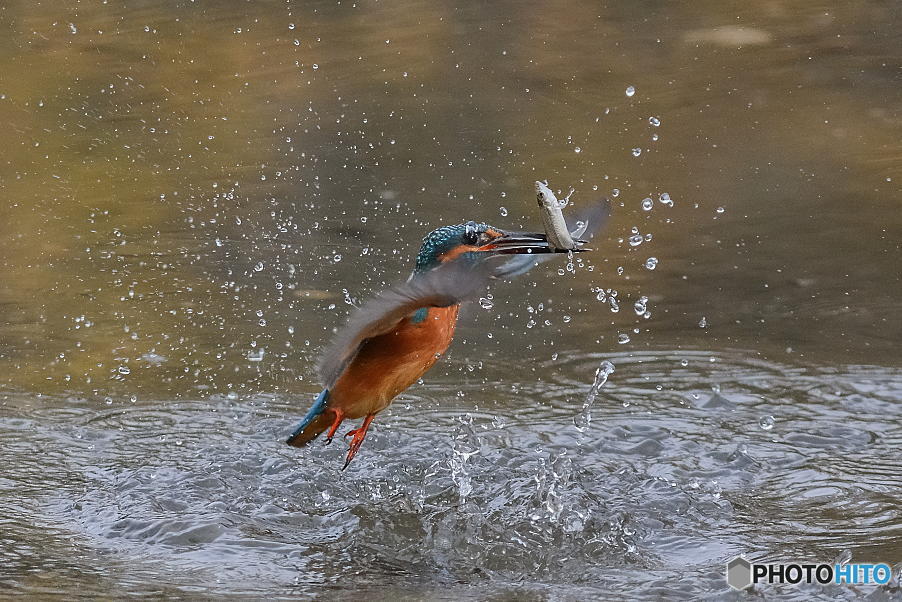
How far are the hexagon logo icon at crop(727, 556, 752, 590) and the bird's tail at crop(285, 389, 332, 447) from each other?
123 centimetres

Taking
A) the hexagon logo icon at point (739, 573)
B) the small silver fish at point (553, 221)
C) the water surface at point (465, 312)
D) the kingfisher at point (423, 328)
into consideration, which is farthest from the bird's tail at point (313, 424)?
the hexagon logo icon at point (739, 573)

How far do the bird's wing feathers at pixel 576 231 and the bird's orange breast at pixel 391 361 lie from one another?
0.60 ft

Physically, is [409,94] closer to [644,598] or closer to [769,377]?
[769,377]

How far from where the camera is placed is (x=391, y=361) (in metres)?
3.34

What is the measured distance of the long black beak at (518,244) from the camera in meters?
3.27

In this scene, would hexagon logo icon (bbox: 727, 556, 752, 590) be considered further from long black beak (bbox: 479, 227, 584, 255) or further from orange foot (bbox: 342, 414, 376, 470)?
orange foot (bbox: 342, 414, 376, 470)

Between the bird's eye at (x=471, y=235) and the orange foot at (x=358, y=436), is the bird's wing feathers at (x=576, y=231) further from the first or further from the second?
the orange foot at (x=358, y=436)

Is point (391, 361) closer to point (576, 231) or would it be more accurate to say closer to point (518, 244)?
point (518, 244)

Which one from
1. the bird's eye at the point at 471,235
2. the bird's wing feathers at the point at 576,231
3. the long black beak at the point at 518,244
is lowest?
the bird's wing feathers at the point at 576,231

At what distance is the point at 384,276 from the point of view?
5.41 metres

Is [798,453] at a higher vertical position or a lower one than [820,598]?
lower

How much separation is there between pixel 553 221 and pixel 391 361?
64 cm

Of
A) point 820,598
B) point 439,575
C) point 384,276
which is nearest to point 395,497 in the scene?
point 439,575

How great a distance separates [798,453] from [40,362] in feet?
9.49
